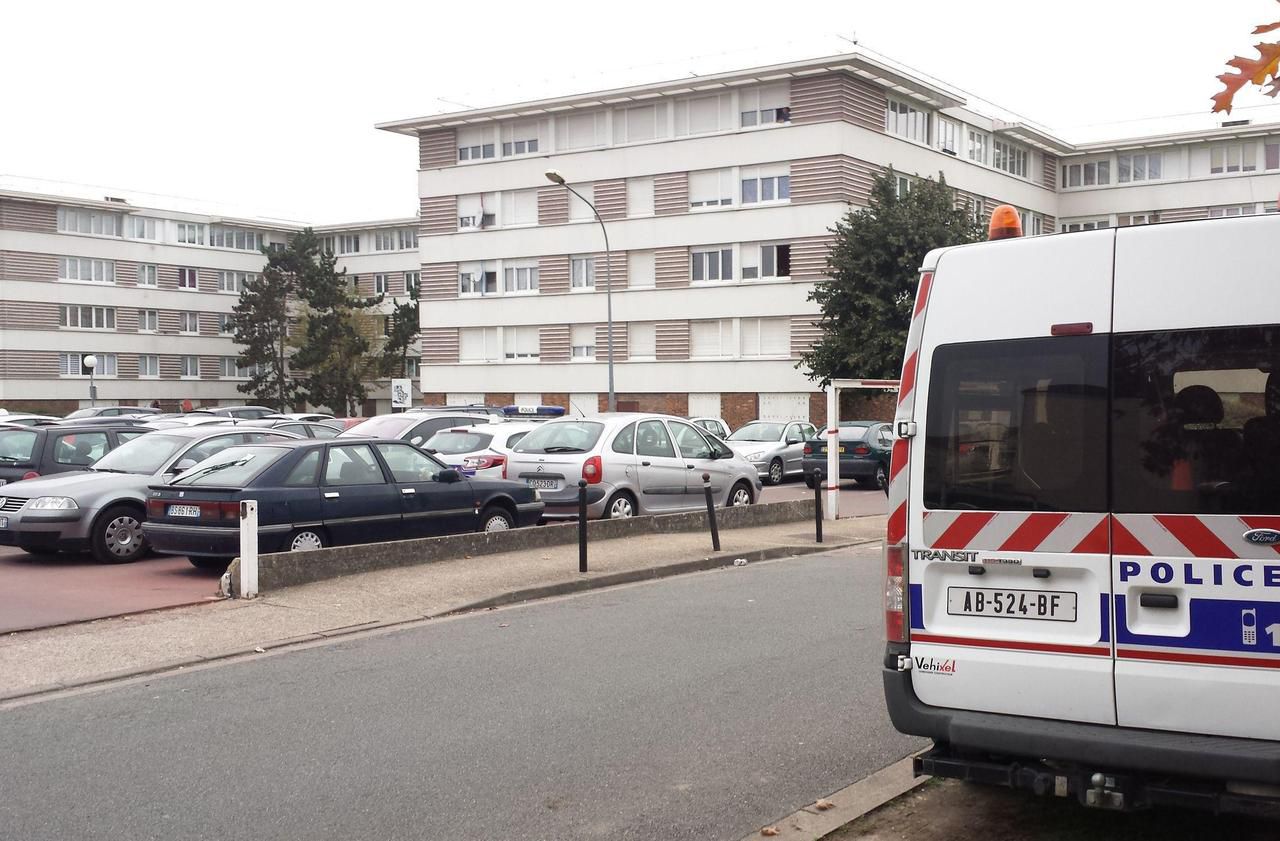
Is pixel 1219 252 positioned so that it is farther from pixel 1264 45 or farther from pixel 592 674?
pixel 592 674

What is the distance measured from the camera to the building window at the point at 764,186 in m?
48.9

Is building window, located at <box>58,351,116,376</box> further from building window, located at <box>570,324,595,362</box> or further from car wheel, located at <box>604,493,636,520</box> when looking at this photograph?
car wheel, located at <box>604,493,636,520</box>

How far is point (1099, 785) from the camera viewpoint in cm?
489

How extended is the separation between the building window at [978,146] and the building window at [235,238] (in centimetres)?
4507

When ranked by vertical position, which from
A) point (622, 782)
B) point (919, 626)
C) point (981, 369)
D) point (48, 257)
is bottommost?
point (622, 782)

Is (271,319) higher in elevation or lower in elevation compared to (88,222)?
lower

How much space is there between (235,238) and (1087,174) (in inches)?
1945

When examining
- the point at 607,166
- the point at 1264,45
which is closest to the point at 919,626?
the point at 1264,45

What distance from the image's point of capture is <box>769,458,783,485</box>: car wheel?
3061cm

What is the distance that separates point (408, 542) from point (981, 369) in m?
9.05

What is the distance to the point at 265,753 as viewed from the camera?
22.0ft

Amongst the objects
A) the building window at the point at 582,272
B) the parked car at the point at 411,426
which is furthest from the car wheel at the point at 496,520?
the building window at the point at 582,272

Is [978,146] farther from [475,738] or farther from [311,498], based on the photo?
[475,738]

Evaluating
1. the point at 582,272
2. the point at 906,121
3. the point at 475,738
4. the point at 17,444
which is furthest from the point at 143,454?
the point at 906,121
